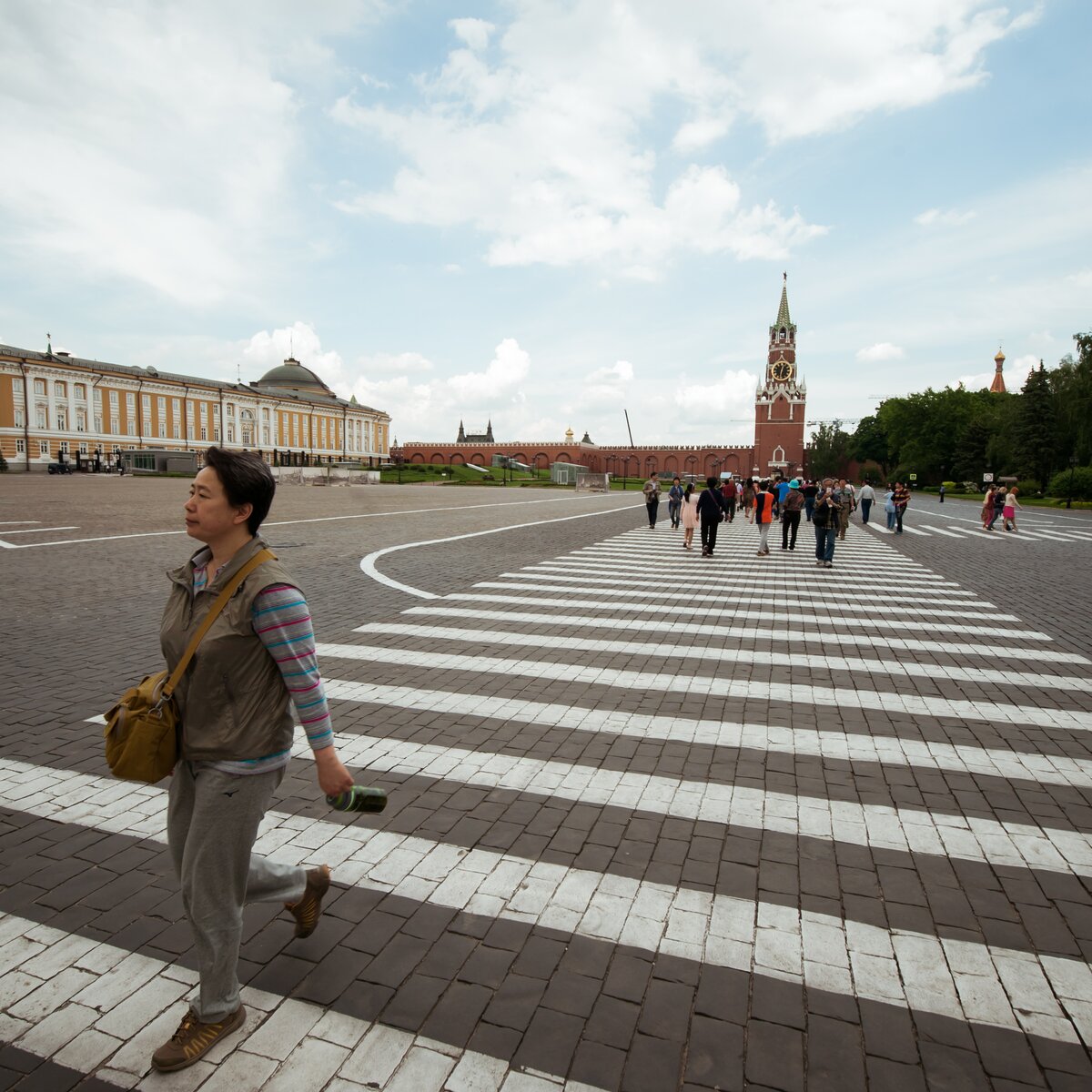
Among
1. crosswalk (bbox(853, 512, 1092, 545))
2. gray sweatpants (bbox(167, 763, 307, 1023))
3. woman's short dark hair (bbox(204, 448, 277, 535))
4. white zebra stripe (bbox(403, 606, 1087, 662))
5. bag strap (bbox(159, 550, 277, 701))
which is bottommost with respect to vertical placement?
white zebra stripe (bbox(403, 606, 1087, 662))

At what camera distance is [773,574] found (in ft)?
46.3

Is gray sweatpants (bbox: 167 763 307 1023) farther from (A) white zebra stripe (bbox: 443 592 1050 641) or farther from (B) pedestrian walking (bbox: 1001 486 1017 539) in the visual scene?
(B) pedestrian walking (bbox: 1001 486 1017 539)

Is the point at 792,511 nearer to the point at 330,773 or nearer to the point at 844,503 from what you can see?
the point at 844,503

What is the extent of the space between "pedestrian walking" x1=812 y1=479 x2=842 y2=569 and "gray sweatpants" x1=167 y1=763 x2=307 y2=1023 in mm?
14167

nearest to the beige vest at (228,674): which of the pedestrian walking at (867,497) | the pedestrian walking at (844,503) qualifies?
the pedestrian walking at (844,503)

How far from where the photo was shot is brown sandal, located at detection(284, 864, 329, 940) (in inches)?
119

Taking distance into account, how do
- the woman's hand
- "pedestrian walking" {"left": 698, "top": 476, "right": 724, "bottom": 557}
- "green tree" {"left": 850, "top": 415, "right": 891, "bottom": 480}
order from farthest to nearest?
"green tree" {"left": 850, "top": 415, "right": 891, "bottom": 480} < "pedestrian walking" {"left": 698, "top": 476, "right": 724, "bottom": 557} < the woman's hand

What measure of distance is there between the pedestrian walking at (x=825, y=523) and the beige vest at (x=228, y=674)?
14128mm

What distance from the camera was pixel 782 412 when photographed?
113m

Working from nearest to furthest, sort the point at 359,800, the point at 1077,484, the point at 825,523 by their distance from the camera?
the point at 359,800, the point at 825,523, the point at 1077,484

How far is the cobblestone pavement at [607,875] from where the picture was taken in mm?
2572

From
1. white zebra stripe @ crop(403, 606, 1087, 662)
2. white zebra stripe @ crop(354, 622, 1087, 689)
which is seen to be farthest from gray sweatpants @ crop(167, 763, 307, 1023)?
white zebra stripe @ crop(403, 606, 1087, 662)

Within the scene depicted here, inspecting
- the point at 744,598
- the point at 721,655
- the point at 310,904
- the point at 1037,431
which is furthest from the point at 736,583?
the point at 1037,431

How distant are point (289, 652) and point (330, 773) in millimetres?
442
